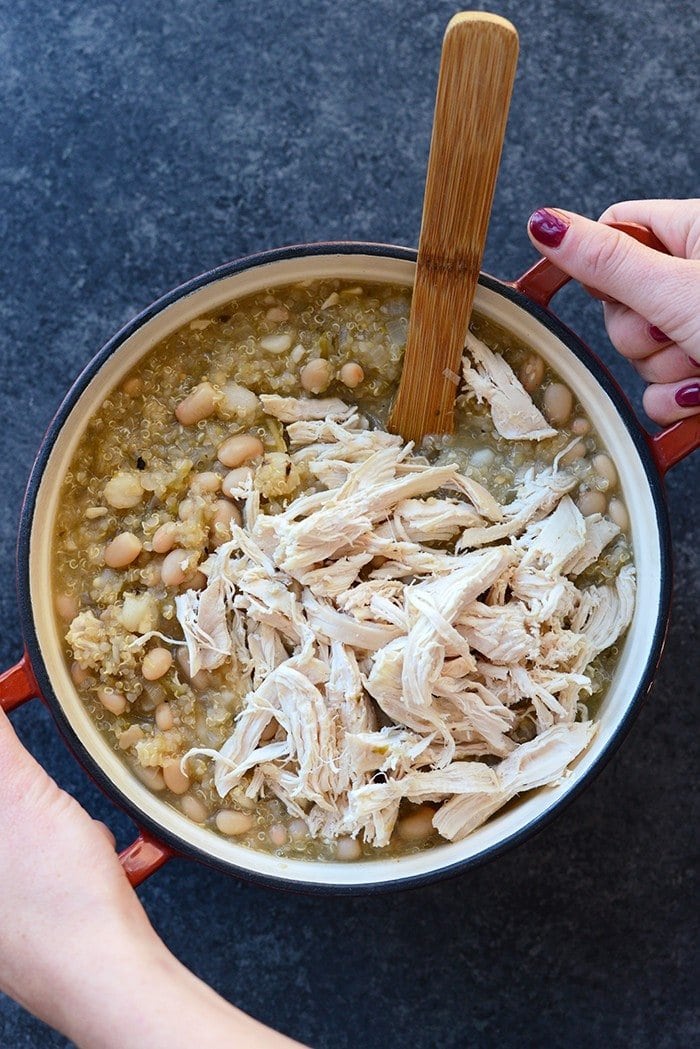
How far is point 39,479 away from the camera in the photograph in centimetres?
169

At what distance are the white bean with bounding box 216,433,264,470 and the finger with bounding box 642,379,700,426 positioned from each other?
690mm

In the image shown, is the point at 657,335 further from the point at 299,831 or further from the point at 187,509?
the point at 299,831

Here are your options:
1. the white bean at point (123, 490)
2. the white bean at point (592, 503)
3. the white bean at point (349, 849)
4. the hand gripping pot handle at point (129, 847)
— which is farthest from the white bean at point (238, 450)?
the white bean at point (349, 849)

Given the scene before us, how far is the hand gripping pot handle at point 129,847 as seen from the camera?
1651 mm

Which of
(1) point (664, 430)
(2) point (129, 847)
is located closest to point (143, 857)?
(2) point (129, 847)

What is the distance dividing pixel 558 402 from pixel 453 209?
392 millimetres

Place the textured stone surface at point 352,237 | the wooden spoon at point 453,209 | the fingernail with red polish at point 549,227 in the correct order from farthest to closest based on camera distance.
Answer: the textured stone surface at point 352,237, the fingernail with red polish at point 549,227, the wooden spoon at point 453,209

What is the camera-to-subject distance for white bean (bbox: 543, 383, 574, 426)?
177 centimetres

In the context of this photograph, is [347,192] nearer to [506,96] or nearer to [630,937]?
[506,96]

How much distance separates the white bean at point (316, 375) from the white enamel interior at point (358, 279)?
5.8 inches

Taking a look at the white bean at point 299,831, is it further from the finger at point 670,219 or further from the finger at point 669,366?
the finger at point 670,219

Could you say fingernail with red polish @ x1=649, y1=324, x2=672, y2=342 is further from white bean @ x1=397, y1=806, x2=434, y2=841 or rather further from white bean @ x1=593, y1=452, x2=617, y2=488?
white bean @ x1=397, y1=806, x2=434, y2=841

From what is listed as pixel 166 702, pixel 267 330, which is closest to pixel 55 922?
pixel 166 702

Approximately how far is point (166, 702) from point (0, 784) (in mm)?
314
